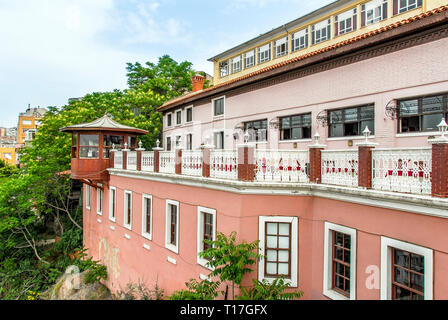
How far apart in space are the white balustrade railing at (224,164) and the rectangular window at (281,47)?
13.3 m

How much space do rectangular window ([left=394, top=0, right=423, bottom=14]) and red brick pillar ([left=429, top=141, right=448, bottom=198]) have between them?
11.5 meters

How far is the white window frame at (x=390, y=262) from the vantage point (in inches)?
241

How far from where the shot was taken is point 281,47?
20.9m

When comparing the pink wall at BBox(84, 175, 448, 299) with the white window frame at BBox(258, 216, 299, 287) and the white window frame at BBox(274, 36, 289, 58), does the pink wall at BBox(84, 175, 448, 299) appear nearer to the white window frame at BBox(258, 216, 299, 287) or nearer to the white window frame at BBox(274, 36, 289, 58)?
the white window frame at BBox(258, 216, 299, 287)

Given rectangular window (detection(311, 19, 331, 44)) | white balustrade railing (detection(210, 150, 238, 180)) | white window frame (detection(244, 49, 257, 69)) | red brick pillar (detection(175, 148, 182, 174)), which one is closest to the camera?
white balustrade railing (detection(210, 150, 238, 180))

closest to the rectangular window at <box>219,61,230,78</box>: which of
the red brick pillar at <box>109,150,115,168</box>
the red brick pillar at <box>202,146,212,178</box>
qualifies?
the red brick pillar at <box>109,150,115,168</box>

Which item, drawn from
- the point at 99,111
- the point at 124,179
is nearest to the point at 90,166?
the point at 124,179

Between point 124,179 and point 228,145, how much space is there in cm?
625

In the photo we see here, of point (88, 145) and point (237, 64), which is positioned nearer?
point (88, 145)

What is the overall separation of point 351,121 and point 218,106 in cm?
980

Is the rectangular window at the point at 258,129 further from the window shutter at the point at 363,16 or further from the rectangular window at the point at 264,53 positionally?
the window shutter at the point at 363,16

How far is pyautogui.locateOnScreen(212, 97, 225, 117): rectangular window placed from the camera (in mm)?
19797

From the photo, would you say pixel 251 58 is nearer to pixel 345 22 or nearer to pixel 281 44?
pixel 281 44

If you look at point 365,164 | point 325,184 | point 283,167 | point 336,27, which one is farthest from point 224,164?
point 336,27
